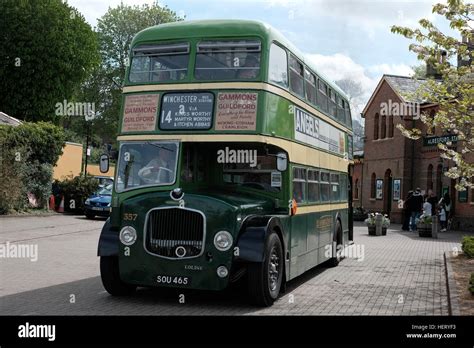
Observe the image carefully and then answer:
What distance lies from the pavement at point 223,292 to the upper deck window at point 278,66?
3.51m

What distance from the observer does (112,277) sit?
32.8 feet

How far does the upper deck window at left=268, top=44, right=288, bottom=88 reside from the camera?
33.5 ft

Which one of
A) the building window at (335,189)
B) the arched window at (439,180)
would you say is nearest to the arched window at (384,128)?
the arched window at (439,180)

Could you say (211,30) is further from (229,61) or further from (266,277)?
(266,277)

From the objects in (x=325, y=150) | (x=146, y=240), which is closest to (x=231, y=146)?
(x=146, y=240)

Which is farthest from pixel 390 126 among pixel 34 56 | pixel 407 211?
pixel 34 56

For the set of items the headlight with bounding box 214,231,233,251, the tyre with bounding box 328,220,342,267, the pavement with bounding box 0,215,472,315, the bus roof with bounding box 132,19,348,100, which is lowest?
the pavement with bounding box 0,215,472,315

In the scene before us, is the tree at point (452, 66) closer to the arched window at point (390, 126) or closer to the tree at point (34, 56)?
the arched window at point (390, 126)

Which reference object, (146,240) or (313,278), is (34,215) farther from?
(146,240)

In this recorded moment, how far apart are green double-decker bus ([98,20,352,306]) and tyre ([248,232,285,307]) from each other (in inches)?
0.6

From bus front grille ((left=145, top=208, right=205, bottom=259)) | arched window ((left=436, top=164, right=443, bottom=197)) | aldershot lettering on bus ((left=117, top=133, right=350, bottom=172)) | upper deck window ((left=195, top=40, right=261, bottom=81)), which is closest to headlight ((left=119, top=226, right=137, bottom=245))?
bus front grille ((left=145, top=208, right=205, bottom=259))

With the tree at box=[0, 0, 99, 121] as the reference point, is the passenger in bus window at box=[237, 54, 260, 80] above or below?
below

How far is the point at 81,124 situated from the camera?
67.1 metres

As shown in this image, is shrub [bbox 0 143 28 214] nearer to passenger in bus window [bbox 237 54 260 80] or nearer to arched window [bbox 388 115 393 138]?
passenger in bus window [bbox 237 54 260 80]
